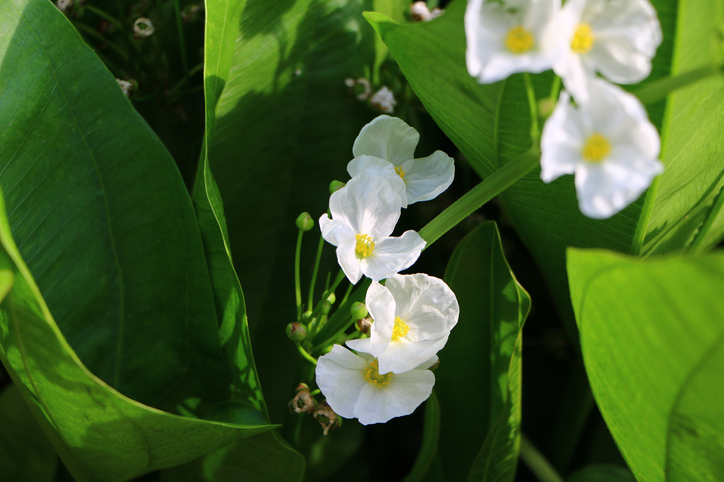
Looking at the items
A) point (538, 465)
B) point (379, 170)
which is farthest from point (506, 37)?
point (538, 465)

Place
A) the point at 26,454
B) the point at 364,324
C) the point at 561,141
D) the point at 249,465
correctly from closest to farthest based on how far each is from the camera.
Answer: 1. the point at 561,141
2. the point at 364,324
3. the point at 249,465
4. the point at 26,454

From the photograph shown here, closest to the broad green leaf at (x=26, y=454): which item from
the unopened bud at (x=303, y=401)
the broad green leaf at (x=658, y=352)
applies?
the unopened bud at (x=303, y=401)

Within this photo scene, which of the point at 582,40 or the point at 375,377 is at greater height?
the point at 582,40

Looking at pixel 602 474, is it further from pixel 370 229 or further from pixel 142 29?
pixel 142 29

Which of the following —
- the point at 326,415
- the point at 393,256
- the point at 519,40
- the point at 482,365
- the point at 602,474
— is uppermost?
the point at 519,40

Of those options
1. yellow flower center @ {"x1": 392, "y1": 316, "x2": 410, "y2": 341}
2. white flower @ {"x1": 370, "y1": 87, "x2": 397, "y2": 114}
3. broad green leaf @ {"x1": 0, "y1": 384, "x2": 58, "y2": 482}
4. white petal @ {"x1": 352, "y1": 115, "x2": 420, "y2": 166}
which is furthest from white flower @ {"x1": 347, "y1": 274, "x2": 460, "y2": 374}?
broad green leaf @ {"x1": 0, "y1": 384, "x2": 58, "y2": 482}

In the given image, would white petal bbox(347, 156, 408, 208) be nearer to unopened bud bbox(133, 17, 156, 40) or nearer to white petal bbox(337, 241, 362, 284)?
white petal bbox(337, 241, 362, 284)

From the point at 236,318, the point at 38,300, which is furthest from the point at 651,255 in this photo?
the point at 38,300
